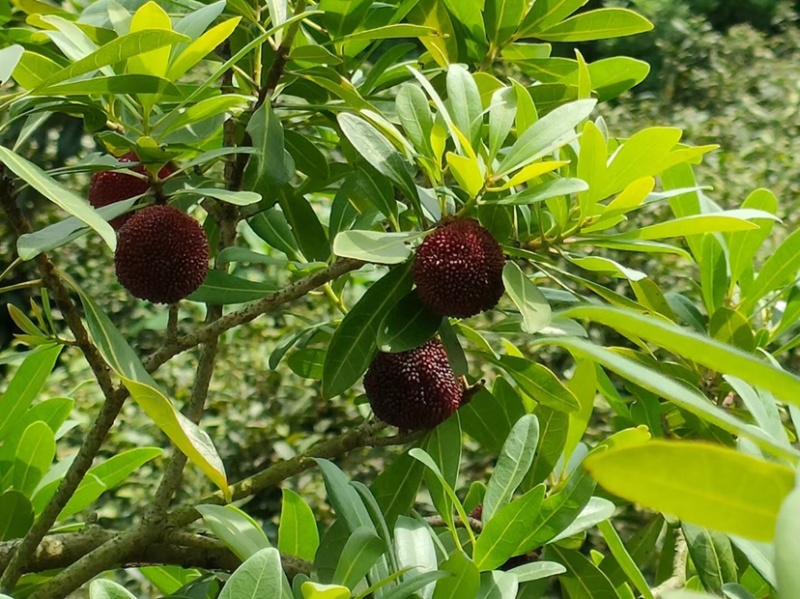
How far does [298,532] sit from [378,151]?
0.94ft

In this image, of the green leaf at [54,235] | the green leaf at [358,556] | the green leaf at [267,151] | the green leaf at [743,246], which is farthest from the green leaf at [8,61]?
the green leaf at [743,246]

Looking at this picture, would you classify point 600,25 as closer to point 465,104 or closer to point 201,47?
point 465,104

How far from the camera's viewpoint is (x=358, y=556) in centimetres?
52

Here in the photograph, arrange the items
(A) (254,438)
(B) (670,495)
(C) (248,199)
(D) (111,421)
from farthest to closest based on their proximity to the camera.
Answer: (A) (254,438) < (D) (111,421) < (C) (248,199) < (B) (670,495)

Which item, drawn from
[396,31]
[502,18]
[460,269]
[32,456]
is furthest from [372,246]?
[32,456]

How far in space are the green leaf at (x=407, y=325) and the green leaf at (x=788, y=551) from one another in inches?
18.7

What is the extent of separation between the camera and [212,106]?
0.61 m

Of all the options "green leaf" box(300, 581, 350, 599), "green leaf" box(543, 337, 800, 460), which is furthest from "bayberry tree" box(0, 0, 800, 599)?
"green leaf" box(543, 337, 800, 460)

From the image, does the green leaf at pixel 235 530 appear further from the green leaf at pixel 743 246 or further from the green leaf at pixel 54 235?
the green leaf at pixel 743 246

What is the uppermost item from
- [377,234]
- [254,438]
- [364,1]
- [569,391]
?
[364,1]

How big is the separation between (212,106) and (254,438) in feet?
4.97

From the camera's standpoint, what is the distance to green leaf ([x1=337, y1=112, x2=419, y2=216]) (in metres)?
0.64

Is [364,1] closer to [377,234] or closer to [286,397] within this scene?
[377,234]

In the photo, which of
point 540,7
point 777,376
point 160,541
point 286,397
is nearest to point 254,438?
point 286,397
